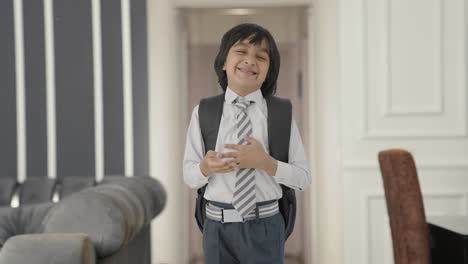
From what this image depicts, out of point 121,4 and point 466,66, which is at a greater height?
point 121,4

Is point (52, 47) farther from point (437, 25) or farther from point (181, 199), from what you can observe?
point (437, 25)

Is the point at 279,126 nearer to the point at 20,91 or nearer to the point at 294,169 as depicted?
the point at 294,169

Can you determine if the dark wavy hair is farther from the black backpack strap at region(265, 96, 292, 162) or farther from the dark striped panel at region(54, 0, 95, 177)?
the dark striped panel at region(54, 0, 95, 177)

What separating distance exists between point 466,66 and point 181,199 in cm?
186

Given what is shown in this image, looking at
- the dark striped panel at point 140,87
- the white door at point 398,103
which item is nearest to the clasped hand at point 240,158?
the white door at point 398,103

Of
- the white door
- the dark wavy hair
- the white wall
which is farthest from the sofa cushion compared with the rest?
the white wall

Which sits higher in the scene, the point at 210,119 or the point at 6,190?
the point at 210,119

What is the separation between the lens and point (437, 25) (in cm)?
372

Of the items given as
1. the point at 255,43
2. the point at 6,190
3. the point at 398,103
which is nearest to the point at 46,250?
the point at 255,43

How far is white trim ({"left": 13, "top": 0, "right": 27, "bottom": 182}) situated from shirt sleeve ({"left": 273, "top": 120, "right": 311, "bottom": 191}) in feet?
10.2

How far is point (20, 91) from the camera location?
4.22m

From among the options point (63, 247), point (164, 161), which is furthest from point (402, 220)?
point (164, 161)

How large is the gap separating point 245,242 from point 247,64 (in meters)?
0.36

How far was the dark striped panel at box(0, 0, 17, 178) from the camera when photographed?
4.20 m
